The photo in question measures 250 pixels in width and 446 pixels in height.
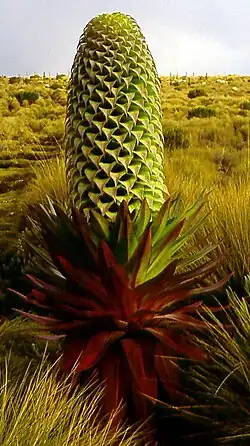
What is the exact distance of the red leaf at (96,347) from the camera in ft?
8.84

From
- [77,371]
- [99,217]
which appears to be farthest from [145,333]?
[99,217]

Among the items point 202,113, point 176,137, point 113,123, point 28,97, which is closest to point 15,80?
point 28,97

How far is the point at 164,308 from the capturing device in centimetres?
290

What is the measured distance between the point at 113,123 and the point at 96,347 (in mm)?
984

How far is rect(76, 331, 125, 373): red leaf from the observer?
8.84ft

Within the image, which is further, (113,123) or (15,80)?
(15,80)

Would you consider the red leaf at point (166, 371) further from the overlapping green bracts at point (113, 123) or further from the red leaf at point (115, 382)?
the overlapping green bracts at point (113, 123)

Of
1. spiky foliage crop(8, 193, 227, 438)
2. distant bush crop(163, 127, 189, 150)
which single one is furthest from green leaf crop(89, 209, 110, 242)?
distant bush crop(163, 127, 189, 150)

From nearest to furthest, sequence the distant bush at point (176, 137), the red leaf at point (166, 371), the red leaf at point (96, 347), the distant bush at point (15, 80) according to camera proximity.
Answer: the red leaf at point (96, 347) → the red leaf at point (166, 371) → the distant bush at point (176, 137) → the distant bush at point (15, 80)

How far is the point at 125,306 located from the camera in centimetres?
281

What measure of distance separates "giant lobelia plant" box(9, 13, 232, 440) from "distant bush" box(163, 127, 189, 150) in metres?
8.40

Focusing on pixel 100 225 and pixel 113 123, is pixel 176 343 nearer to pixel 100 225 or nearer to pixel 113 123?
pixel 100 225

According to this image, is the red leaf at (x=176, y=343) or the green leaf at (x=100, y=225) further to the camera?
the green leaf at (x=100, y=225)

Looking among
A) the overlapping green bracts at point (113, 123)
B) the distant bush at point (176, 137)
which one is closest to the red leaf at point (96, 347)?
the overlapping green bracts at point (113, 123)
